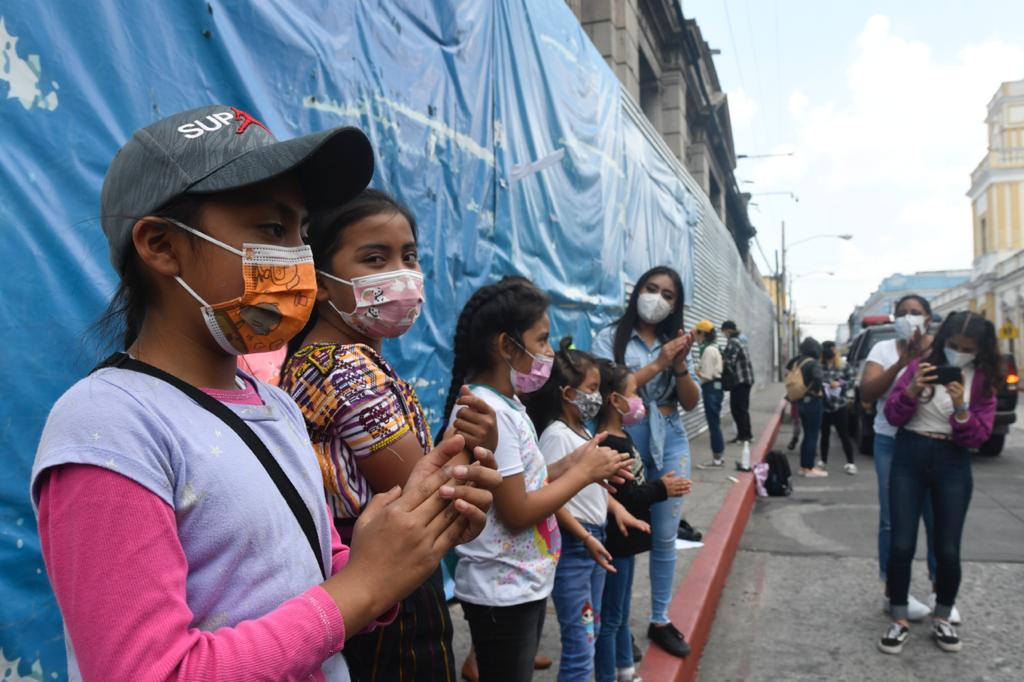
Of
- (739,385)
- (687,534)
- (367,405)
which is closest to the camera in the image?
(367,405)

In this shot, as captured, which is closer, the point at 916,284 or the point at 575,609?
the point at 575,609

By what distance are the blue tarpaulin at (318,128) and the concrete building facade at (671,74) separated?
4267 mm

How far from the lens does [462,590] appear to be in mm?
2393

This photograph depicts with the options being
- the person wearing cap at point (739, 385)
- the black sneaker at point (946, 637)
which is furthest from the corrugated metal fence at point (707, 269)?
the black sneaker at point (946, 637)

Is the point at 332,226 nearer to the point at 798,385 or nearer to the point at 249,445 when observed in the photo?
the point at 249,445

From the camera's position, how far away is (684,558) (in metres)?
5.47

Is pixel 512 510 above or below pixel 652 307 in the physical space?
below

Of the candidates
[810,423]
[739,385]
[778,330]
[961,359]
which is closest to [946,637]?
[961,359]

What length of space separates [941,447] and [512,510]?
9.65ft

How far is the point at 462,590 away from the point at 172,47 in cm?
202

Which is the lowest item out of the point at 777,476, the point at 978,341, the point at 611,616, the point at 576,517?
the point at 777,476

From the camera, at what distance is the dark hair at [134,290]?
113 centimetres

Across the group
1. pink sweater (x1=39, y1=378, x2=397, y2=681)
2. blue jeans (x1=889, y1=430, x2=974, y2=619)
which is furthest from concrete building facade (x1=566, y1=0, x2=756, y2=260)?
pink sweater (x1=39, y1=378, x2=397, y2=681)

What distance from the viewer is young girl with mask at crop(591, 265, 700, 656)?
12.8 feet
